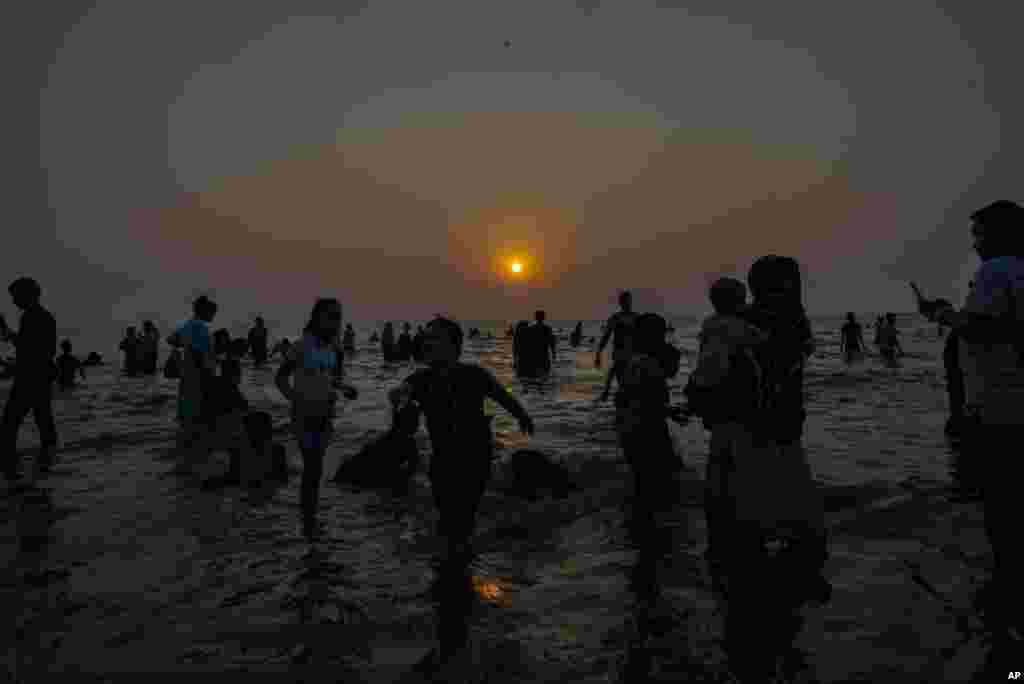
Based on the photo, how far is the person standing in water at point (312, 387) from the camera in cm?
600

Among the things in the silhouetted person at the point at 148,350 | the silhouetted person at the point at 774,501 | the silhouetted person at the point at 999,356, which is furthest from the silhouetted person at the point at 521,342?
the silhouetted person at the point at 774,501

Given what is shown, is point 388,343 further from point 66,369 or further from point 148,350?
point 66,369

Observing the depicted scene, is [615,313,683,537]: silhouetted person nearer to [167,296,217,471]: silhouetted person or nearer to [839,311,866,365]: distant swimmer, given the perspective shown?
[167,296,217,471]: silhouetted person

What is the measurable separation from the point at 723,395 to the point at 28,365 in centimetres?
995

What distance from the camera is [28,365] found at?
8.95 m

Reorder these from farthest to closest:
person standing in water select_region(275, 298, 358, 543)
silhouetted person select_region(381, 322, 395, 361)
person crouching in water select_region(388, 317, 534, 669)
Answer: silhouetted person select_region(381, 322, 395, 361) < person standing in water select_region(275, 298, 358, 543) < person crouching in water select_region(388, 317, 534, 669)

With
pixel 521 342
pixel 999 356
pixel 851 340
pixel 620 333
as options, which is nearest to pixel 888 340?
pixel 851 340

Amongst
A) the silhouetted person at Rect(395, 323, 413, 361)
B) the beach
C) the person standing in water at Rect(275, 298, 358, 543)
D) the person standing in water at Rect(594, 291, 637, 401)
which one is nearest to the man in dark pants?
the beach

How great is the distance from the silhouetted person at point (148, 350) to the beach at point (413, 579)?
21198mm

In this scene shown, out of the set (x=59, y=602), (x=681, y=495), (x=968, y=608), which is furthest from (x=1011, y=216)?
(x=59, y=602)

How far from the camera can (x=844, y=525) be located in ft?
21.5

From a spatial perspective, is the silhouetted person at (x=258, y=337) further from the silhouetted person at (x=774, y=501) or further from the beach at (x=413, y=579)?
the silhouetted person at (x=774, y=501)

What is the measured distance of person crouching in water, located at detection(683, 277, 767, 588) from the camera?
3062mm

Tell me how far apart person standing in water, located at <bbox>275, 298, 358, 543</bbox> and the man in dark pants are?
5.16m
